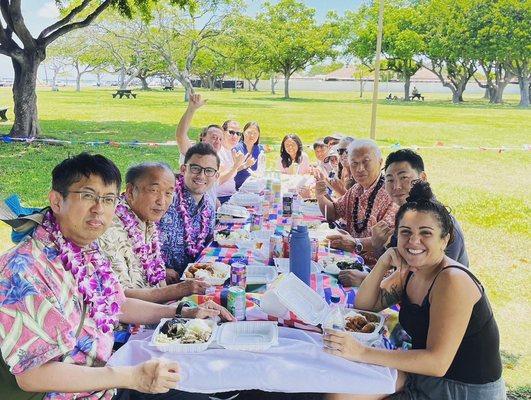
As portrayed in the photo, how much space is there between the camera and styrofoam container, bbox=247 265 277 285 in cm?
254

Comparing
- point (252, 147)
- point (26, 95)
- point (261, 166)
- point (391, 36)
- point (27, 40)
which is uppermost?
point (391, 36)

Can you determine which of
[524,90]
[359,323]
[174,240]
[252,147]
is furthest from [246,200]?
[524,90]

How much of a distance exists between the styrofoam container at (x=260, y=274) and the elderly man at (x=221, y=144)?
179 cm

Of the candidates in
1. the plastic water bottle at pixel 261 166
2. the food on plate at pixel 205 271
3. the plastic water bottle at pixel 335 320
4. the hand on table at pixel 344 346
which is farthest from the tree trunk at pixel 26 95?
the hand on table at pixel 344 346

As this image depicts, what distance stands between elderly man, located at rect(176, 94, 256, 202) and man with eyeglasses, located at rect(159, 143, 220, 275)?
2.66 ft

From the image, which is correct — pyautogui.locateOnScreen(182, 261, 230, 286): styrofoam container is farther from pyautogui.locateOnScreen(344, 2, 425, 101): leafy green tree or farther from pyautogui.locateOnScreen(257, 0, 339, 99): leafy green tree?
pyautogui.locateOnScreen(344, 2, 425, 101): leafy green tree

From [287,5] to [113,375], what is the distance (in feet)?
144

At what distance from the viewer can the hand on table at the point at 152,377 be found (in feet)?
5.40

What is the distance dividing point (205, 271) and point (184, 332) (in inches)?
28.9

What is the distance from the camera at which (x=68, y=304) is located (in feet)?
5.29

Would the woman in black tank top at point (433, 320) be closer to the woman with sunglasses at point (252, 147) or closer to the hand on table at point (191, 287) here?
the hand on table at point (191, 287)

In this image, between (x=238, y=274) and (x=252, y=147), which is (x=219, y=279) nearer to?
(x=238, y=274)

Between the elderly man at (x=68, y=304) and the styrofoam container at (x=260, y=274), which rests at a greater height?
the elderly man at (x=68, y=304)

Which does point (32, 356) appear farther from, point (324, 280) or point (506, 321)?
point (506, 321)
